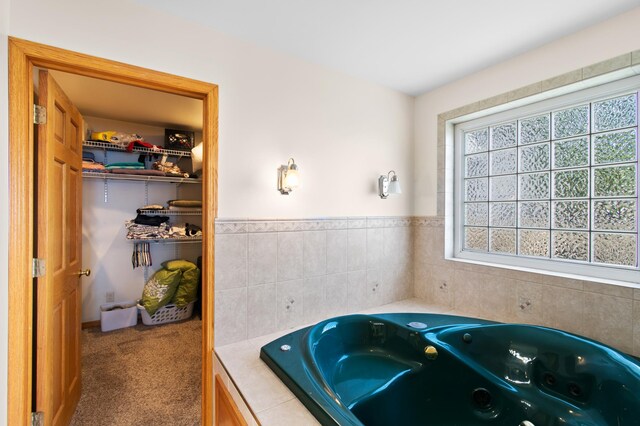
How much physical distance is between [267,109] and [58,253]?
1.42 m

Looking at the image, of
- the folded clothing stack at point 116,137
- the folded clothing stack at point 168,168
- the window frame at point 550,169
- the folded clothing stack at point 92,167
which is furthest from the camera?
the folded clothing stack at point 168,168

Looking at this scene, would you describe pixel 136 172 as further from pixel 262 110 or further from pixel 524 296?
pixel 524 296

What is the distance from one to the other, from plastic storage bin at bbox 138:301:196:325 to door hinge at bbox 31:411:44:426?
194cm

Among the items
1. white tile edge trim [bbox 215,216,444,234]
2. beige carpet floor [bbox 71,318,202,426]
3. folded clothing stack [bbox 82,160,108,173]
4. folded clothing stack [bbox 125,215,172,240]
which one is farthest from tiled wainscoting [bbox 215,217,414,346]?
folded clothing stack [bbox 82,160,108,173]

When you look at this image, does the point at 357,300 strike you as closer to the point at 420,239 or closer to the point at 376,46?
the point at 420,239

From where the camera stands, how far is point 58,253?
1630 mm

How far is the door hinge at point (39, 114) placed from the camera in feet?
4.60

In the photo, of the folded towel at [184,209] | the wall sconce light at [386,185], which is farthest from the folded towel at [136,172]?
the wall sconce light at [386,185]

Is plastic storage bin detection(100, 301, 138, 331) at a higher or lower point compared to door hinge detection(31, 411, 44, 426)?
lower

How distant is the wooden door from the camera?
1430 mm

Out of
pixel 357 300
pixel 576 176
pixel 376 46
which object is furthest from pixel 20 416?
pixel 576 176

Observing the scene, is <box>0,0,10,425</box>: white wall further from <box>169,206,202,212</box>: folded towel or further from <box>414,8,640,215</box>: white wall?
<box>414,8,640,215</box>: white wall

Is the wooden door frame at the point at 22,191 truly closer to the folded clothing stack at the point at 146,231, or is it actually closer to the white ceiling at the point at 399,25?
the white ceiling at the point at 399,25

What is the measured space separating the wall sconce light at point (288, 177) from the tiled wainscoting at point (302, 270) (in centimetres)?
→ 23
